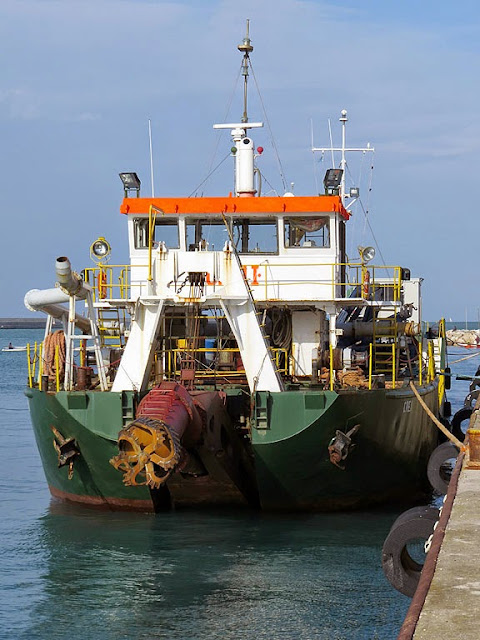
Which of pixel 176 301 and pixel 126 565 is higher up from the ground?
pixel 176 301

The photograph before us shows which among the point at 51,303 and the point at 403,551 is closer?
the point at 403,551

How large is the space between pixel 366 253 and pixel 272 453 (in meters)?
4.85

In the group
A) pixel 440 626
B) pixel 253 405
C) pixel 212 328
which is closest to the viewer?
pixel 440 626

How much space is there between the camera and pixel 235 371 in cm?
1780

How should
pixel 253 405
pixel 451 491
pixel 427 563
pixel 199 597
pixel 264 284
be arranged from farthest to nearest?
1. pixel 264 284
2. pixel 253 405
3. pixel 199 597
4. pixel 451 491
5. pixel 427 563

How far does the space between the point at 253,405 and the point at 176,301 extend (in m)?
2.23

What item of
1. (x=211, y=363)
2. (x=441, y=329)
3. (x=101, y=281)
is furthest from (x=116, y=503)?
(x=441, y=329)

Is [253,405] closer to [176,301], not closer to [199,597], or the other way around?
[176,301]

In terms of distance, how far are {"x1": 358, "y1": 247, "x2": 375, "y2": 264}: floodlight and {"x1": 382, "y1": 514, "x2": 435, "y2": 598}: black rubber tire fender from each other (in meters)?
8.82

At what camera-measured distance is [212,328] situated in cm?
1912

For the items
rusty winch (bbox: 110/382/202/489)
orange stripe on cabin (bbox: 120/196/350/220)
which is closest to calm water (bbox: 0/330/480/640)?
rusty winch (bbox: 110/382/202/489)

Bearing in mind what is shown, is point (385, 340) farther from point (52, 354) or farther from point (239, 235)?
point (52, 354)

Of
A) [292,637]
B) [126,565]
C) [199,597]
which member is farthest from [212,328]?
[292,637]

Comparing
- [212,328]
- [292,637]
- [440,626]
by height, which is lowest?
[292,637]
